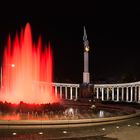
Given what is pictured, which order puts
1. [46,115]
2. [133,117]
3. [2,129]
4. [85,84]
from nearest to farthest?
1. [2,129]
2. [46,115]
3. [133,117]
4. [85,84]

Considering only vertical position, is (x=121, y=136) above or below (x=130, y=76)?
below

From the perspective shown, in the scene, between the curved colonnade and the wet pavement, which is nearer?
the wet pavement

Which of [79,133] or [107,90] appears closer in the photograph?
[79,133]

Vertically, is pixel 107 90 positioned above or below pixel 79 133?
above

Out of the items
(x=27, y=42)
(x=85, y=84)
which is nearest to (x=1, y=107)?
(x=27, y=42)

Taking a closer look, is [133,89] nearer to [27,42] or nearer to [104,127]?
[27,42]

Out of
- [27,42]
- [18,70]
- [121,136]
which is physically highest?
[27,42]

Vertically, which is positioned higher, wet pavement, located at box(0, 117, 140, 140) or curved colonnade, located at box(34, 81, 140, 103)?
curved colonnade, located at box(34, 81, 140, 103)

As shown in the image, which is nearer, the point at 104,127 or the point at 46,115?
the point at 104,127

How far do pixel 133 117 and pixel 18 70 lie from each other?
27098mm

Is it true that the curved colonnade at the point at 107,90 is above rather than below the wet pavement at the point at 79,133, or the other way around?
above

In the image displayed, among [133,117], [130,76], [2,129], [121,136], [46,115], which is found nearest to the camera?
[121,136]

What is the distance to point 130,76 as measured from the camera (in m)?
117

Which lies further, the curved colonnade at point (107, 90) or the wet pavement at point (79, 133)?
the curved colonnade at point (107, 90)
